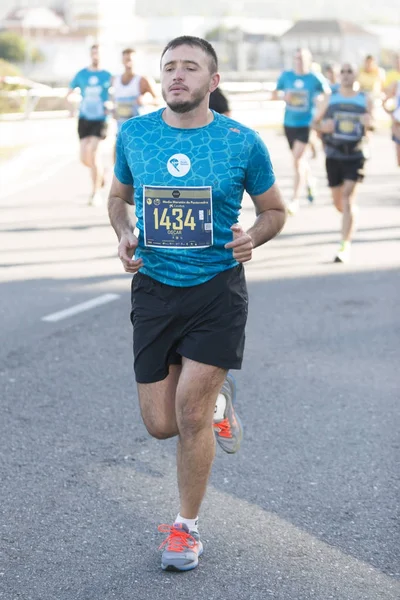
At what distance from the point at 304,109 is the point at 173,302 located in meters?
11.8

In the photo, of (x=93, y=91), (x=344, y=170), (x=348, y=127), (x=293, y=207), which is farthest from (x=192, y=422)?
(x=93, y=91)

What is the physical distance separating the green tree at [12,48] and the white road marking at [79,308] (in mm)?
131953

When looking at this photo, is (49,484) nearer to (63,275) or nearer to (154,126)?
(154,126)

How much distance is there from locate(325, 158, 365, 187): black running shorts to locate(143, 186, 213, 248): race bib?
23.5 ft

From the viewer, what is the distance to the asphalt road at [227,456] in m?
4.11

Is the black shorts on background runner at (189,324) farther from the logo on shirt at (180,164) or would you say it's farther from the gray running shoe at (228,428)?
the gray running shoe at (228,428)

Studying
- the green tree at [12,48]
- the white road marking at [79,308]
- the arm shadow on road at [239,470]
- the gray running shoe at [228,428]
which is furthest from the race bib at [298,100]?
the green tree at [12,48]

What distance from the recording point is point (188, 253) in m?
4.20

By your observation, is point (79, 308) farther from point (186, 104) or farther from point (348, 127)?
point (186, 104)

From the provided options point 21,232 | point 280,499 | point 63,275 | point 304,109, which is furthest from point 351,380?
point 304,109

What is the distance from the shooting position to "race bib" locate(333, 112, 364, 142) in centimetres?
1114

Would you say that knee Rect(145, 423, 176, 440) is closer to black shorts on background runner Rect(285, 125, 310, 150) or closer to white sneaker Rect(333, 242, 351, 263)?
white sneaker Rect(333, 242, 351, 263)

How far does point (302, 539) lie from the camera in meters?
4.46

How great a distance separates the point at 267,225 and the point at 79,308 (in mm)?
4913
